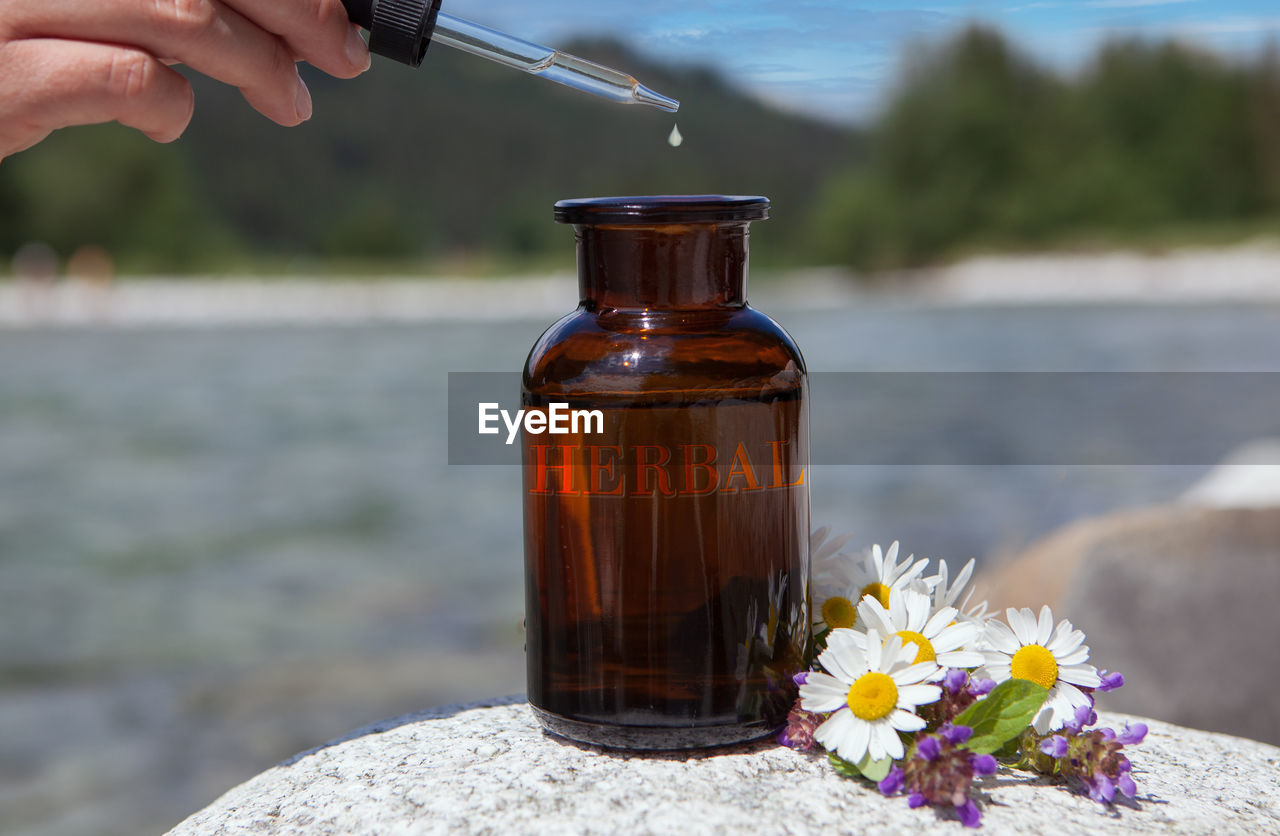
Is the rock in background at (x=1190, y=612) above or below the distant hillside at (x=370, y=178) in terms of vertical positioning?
below

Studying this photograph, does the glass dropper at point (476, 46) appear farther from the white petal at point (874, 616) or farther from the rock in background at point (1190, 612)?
the rock in background at point (1190, 612)

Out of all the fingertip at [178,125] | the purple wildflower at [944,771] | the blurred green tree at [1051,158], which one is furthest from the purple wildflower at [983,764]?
the blurred green tree at [1051,158]

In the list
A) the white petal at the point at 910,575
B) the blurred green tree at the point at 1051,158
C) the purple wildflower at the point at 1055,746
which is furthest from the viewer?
the blurred green tree at the point at 1051,158

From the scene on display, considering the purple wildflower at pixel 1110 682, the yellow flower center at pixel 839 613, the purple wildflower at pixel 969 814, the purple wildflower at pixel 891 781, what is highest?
the yellow flower center at pixel 839 613

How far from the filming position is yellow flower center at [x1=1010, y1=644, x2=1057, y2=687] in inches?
52.0

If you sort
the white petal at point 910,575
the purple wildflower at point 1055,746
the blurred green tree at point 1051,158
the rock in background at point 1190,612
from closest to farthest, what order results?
the purple wildflower at point 1055,746, the white petal at point 910,575, the rock in background at point 1190,612, the blurred green tree at point 1051,158

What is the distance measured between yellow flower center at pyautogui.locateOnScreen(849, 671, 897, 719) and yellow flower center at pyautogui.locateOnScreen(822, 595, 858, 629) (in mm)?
207

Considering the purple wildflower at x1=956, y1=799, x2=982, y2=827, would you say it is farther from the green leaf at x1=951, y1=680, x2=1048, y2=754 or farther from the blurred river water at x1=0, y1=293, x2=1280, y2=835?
the blurred river water at x1=0, y1=293, x2=1280, y2=835

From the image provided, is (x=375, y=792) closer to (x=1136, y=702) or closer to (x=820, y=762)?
(x=820, y=762)

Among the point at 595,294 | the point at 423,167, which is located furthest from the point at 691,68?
the point at 423,167

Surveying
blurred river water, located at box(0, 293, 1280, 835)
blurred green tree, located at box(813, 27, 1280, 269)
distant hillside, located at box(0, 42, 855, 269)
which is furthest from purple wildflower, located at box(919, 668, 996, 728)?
blurred green tree, located at box(813, 27, 1280, 269)

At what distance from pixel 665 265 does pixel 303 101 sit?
445 mm

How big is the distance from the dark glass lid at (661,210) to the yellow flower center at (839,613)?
50cm

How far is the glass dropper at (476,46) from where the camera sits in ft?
3.88
